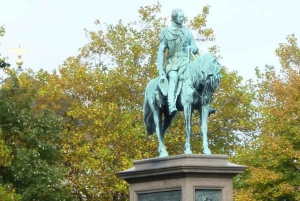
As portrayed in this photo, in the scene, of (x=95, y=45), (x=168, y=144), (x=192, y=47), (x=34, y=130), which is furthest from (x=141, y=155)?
(x=192, y=47)

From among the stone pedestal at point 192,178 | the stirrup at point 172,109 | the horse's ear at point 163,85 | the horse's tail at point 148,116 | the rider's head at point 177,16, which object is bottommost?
the stone pedestal at point 192,178

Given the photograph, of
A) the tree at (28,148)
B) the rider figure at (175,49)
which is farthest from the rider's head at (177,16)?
the tree at (28,148)

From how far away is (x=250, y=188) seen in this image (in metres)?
41.0

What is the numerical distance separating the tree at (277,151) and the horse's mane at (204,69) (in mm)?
18633

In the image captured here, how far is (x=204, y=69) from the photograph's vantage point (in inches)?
805

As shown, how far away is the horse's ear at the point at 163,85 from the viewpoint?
20969 mm

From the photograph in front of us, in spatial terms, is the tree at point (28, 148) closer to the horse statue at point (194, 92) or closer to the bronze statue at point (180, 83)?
the bronze statue at point (180, 83)

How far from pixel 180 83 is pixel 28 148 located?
2072 cm

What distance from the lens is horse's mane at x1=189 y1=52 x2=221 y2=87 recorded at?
67.2 ft

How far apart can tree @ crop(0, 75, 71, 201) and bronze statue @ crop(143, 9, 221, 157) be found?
16.2m

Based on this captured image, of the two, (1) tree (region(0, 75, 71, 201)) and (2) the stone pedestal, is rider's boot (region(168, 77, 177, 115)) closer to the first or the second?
(2) the stone pedestal

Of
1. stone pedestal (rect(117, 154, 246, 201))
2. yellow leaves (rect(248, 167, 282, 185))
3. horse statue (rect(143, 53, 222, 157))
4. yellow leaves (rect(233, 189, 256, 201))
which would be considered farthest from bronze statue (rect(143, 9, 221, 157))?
yellow leaves (rect(248, 167, 282, 185))

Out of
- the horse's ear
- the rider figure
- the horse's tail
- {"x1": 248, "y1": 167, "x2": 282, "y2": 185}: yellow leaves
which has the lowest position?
the horse's tail

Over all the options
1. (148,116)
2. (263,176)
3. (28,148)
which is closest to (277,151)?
(263,176)
